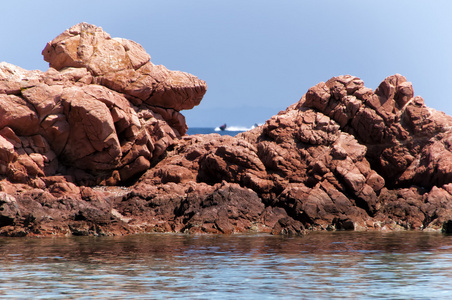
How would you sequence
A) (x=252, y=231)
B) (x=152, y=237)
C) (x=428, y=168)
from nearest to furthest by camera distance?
(x=152, y=237), (x=252, y=231), (x=428, y=168)

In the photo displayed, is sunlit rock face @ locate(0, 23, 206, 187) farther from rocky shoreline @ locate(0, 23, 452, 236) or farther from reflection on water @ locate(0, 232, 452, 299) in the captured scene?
reflection on water @ locate(0, 232, 452, 299)

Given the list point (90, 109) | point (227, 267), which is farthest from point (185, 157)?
point (227, 267)

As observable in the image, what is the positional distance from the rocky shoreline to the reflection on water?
3.92 m

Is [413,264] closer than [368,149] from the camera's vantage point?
Yes

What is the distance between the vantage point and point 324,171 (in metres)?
41.8

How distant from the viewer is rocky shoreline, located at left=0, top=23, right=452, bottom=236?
37875mm

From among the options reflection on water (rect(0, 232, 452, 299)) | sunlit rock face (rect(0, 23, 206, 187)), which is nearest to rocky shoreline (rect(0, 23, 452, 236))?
sunlit rock face (rect(0, 23, 206, 187))

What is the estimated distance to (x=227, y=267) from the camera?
77.0ft

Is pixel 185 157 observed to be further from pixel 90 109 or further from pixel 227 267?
pixel 227 267

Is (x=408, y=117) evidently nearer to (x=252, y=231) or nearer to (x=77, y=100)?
(x=252, y=231)

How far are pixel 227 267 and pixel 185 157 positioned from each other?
24.3 m

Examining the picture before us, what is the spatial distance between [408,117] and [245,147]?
12979 millimetres

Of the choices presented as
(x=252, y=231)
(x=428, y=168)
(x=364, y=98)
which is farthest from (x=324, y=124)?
(x=252, y=231)

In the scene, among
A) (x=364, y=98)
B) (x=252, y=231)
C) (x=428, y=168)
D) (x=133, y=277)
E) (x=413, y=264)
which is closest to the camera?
(x=133, y=277)
